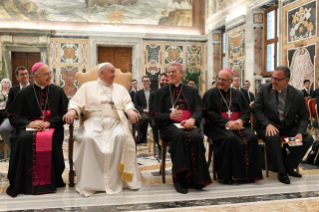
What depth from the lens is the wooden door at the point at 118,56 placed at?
42.5 feet

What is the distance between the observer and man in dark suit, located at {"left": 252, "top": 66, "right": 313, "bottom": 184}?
12.6 ft

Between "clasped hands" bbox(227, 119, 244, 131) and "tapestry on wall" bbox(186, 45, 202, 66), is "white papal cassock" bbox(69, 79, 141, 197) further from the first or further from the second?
"tapestry on wall" bbox(186, 45, 202, 66)

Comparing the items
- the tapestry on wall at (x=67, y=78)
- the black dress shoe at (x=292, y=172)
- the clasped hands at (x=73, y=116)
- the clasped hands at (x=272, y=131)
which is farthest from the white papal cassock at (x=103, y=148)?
the tapestry on wall at (x=67, y=78)

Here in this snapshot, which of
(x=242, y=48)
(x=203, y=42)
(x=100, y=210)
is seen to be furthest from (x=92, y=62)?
(x=100, y=210)

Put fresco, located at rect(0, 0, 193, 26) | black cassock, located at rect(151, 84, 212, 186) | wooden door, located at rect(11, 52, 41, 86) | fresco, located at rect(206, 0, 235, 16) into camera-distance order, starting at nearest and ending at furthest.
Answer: black cassock, located at rect(151, 84, 212, 186) < fresco, located at rect(206, 0, 235, 16) < fresco, located at rect(0, 0, 193, 26) < wooden door, located at rect(11, 52, 41, 86)

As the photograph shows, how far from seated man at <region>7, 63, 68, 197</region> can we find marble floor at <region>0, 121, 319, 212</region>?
16 cm

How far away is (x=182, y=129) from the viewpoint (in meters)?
3.57

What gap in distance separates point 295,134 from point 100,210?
2542 mm

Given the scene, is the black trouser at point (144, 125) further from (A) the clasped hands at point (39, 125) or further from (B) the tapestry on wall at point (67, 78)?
(B) the tapestry on wall at point (67, 78)

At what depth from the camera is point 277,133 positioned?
377 cm

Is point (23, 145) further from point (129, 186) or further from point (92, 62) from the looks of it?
point (92, 62)

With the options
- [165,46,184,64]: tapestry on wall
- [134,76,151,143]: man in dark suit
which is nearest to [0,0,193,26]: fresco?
[165,46,184,64]: tapestry on wall

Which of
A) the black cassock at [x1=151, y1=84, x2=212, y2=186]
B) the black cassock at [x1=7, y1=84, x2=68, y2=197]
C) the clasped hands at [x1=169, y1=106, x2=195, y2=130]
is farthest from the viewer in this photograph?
the clasped hands at [x1=169, y1=106, x2=195, y2=130]

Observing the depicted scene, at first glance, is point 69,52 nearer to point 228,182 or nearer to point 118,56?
point 118,56
